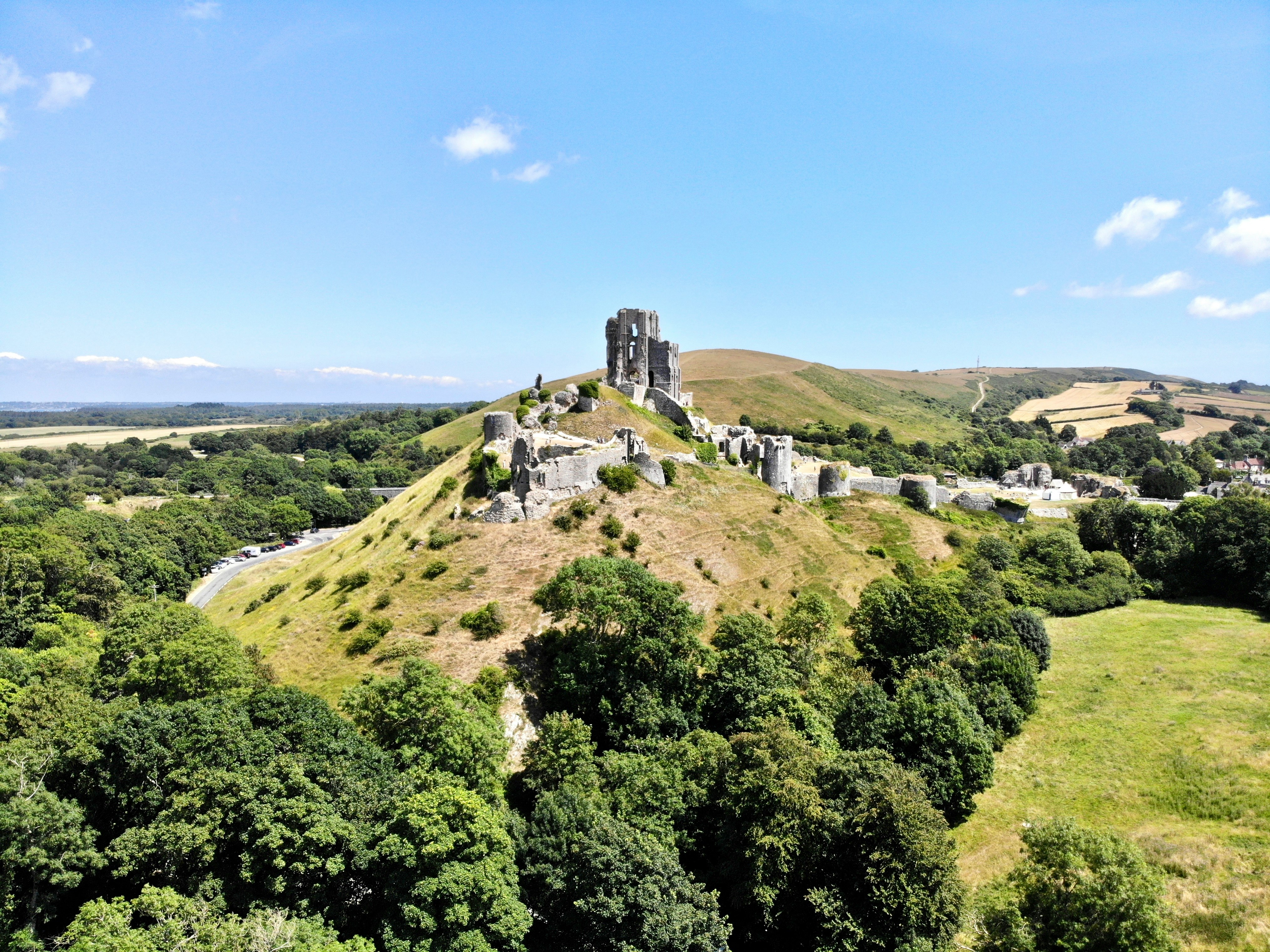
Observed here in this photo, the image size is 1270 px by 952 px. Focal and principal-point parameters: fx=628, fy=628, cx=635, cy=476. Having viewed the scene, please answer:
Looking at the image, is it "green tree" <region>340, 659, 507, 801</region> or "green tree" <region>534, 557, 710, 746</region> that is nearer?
"green tree" <region>340, 659, 507, 801</region>

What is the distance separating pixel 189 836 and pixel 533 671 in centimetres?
1690

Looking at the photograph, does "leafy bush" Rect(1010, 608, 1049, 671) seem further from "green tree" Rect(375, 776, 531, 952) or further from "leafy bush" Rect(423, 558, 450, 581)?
"leafy bush" Rect(423, 558, 450, 581)

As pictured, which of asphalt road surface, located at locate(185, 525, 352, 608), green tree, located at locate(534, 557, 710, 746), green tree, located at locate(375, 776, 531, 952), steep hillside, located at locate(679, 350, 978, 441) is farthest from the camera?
steep hillside, located at locate(679, 350, 978, 441)

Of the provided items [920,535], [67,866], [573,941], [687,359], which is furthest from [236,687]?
[687,359]

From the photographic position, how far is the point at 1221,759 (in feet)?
98.5

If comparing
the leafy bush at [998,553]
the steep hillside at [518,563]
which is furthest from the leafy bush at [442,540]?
the leafy bush at [998,553]

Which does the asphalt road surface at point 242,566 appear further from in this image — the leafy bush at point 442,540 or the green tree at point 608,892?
the green tree at point 608,892

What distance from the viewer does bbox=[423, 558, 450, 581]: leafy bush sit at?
39906mm

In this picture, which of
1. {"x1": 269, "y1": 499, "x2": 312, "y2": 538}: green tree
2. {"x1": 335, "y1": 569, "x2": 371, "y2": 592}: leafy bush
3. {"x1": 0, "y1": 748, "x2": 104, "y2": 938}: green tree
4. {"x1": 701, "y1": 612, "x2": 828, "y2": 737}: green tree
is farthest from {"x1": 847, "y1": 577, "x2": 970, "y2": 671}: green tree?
{"x1": 269, "y1": 499, "x2": 312, "y2": 538}: green tree

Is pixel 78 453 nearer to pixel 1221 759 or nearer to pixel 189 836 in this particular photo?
pixel 189 836

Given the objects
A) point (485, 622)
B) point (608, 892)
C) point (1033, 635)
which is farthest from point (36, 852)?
point (1033, 635)

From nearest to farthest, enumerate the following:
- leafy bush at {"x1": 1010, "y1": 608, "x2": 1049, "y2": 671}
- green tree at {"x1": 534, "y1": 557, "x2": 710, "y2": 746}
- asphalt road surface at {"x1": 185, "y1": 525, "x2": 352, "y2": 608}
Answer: green tree at {"x1": 534, "y1": 557, "x2": 710, "y2": 746}
leafy bush at {"x1": 1010, "y1": 608, "x2": 1049, "y2": 671}
asphalt road surface at {"x1": 185, "y1": 525, "x2": 352, "y2": 608}

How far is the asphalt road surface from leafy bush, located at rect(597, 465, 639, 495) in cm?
3302

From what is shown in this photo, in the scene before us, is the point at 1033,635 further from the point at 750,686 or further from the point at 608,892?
the point at 608,892
